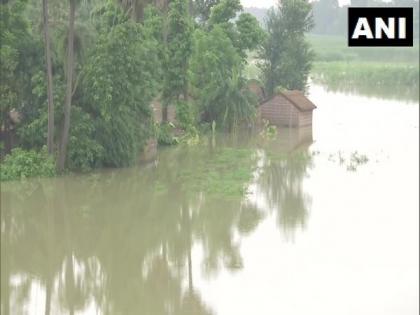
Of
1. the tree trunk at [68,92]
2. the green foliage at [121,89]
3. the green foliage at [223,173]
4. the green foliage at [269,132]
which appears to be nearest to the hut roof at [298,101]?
the green foliage at [269,132]

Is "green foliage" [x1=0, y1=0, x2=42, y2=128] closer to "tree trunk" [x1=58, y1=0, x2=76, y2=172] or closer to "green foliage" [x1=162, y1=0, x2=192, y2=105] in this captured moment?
Result: "tree trunk" [x1=58, y1=0, x2=76, y2=172]

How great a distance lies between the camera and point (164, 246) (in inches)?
519

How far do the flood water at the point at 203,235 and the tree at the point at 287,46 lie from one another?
15.9 metres

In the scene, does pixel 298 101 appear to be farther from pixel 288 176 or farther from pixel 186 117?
pixel 288 176

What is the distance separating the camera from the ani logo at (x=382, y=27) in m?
3.18

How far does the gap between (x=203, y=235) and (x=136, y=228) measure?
1537 mm

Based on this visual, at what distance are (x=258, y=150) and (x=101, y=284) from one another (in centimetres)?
1529

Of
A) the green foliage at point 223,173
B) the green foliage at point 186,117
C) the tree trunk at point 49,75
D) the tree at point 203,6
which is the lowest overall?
the green foliage at point 223,173

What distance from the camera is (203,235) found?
551 inches

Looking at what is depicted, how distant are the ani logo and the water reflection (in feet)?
22.8

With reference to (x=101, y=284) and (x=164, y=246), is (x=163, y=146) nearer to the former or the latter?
(x=164, y=246)

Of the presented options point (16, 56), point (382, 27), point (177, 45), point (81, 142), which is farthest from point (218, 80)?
point (382, 27)

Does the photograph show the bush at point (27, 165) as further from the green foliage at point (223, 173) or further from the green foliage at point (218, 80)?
the green foliage at point (218, 80)

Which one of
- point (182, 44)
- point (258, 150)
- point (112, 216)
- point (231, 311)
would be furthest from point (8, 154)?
point (231, 311)
